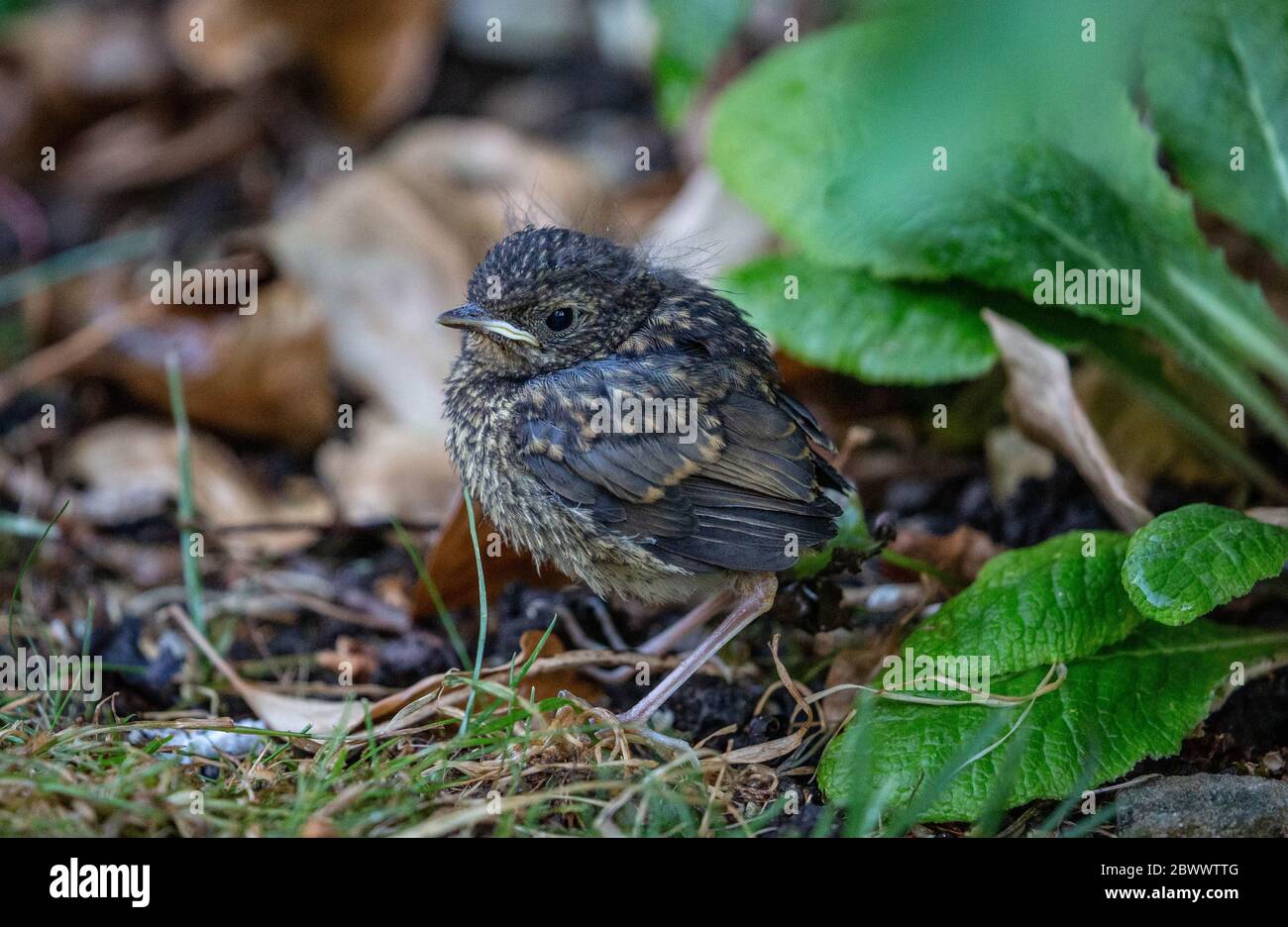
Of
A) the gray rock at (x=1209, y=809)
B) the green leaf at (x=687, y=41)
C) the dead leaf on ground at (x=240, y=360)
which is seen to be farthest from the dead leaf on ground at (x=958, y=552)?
the dead leaf on ground at (x=240, y=360)

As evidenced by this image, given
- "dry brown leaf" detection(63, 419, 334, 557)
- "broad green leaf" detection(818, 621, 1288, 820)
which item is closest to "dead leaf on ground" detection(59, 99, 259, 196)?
"dry brown leaf" detection(63, 419, 334, 557)

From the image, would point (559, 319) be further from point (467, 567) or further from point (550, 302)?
point (467, 567)

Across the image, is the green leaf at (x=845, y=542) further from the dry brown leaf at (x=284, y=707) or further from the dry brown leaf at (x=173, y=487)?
the dry brown leaf at (x=173, y=487)

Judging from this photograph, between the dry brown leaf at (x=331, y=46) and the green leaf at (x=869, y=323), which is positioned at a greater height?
the dry brown leaf at (x=331, y=46)

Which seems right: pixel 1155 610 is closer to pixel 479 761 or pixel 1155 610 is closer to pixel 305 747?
pixel 479 761
